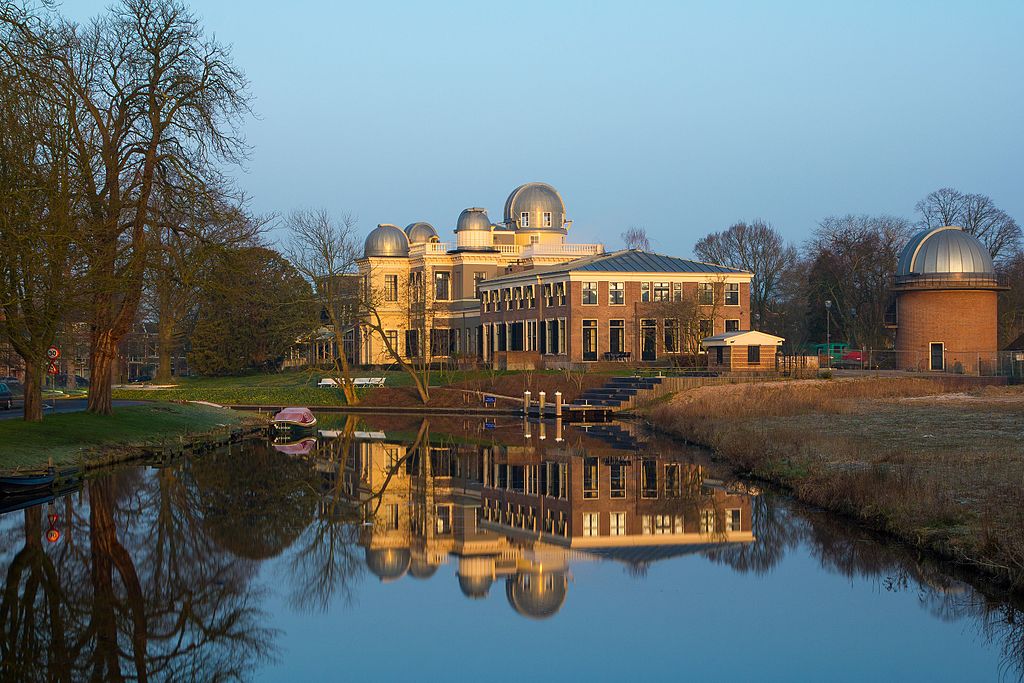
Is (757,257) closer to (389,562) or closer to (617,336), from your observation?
(617,336)

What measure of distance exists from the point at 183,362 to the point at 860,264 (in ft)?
207

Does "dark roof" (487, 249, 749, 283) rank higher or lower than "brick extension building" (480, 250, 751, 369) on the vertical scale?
higher

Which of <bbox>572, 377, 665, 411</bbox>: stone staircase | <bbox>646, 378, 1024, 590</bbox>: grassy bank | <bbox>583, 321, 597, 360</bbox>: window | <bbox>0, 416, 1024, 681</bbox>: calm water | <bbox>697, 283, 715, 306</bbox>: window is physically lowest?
<bbox>0, 416, 1024, 681</bbox>: calm water

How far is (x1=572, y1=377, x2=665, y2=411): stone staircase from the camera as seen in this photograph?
55312 mm

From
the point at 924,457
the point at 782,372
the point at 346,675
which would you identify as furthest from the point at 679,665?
the point at 782,372

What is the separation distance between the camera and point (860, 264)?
8694 cm

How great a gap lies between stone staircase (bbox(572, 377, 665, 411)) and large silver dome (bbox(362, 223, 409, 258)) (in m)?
41.7

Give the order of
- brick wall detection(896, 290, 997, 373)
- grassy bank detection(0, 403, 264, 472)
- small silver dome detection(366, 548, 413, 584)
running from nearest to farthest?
small silver dome detection(366, 548, 413, 584)
grassy bank detection(0, 403, 264, 472)
brick wall detection(896, 290, 997, 373)

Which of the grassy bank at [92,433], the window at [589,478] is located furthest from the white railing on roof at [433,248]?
the window at [589,478]

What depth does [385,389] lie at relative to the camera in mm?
66688

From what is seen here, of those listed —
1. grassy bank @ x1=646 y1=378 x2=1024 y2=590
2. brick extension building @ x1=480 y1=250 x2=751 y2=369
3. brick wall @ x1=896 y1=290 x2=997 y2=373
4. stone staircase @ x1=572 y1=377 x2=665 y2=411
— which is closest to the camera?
grassy bank @ x1=646 y1=378 x2=1024 y2=590

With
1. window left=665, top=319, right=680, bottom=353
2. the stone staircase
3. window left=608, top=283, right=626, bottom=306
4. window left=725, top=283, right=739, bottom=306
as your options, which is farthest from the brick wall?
window left=608, top=283, right=626, bottom=306

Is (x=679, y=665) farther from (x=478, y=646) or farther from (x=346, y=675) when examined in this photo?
(x=346, y=675)

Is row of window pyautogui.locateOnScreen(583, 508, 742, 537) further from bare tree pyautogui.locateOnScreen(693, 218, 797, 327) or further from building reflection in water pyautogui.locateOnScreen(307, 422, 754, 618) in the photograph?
bare tree pyautogui.locateOnScreen(693, 218, 797, 327)
